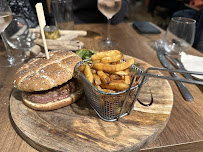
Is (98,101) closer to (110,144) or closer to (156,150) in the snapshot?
(110,144)

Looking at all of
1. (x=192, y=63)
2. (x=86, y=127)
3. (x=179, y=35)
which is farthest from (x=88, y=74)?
(x=179, y=35)

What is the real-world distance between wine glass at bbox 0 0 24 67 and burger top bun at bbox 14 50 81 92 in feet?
2.40

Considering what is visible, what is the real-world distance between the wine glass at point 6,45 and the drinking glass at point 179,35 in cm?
216

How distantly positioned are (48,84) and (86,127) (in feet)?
1.69

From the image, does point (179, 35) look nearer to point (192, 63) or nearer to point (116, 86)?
point (192, 63)

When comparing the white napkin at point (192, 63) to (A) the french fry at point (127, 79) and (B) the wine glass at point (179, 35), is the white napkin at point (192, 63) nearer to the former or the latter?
(B) the wine glass at point (179, 35)

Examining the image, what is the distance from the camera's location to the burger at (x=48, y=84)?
1.36 meters

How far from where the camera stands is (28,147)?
1.13 meters

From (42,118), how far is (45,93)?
0.24 m

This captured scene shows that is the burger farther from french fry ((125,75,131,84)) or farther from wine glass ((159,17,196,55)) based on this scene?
Result: wine glass ((159,17,196,55))

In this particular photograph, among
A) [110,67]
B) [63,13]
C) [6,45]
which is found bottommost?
[6,45]

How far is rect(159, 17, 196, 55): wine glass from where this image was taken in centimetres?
204

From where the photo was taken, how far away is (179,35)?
2158mm

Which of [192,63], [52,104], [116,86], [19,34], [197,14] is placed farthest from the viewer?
[197,14]
